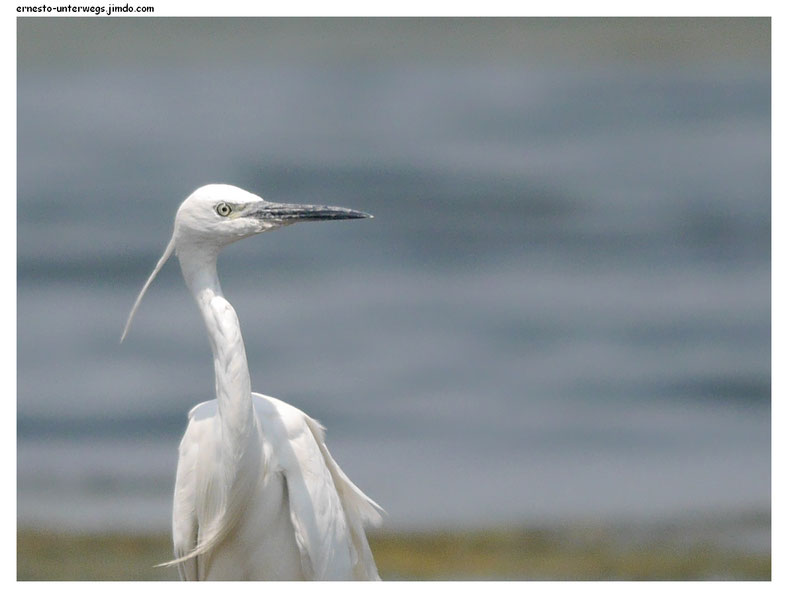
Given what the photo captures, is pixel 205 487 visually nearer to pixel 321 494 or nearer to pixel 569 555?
pixel 321 494

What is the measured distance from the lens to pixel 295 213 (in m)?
2.48

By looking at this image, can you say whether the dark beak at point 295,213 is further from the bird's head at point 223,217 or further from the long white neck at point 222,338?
the long white neck at point 222,338

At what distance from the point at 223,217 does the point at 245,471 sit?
0.62 meters

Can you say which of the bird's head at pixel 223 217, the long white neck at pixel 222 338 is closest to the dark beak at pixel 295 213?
the bird's head at pixel 223 217

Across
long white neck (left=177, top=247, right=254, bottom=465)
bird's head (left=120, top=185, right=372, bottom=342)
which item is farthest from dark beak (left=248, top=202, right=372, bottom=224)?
long white neck (left=177, top=247, right=254, bottom=465)

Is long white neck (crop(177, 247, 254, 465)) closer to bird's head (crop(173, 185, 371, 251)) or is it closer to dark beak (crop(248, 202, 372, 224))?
bird's head (crop(173, 185, 371, 251))

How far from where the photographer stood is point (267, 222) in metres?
2.46

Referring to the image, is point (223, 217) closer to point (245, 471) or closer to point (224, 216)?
point (224, 216)

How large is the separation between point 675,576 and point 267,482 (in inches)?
67.4

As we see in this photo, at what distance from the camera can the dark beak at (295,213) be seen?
8.09 ft

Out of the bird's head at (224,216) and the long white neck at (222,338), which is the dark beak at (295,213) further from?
the long white neck at (222,338)

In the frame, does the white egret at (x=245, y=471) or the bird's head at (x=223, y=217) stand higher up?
the bird's head at (x=223, y=217)

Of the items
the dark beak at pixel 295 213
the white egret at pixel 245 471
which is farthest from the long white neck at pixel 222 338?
the dark beak at pixel 295 213
